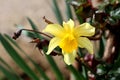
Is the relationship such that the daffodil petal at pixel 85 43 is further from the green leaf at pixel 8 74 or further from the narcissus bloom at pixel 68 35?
the green leaf at pixel 8 74

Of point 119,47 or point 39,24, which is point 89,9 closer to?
point 119,47

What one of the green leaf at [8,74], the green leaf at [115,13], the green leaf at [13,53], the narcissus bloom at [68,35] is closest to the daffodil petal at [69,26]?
the narcissus bloom at [68,35]

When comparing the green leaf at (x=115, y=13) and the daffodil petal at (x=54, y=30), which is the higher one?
the daffodil petal at (x=54, y=30)

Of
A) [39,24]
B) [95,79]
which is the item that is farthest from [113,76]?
[39,24]

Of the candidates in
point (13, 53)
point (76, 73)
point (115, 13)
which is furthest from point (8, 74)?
point (115, 13)

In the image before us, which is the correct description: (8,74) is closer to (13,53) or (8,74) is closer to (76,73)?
(13,53)

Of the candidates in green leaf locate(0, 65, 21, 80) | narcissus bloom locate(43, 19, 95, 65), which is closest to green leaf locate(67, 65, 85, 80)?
narcissus bloom locate(43, 19, 95, 65)

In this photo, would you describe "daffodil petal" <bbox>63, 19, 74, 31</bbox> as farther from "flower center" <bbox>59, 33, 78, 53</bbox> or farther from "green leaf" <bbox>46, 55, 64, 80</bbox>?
"green leaf" <bbox>46, 55, 64, 80</bbox>
